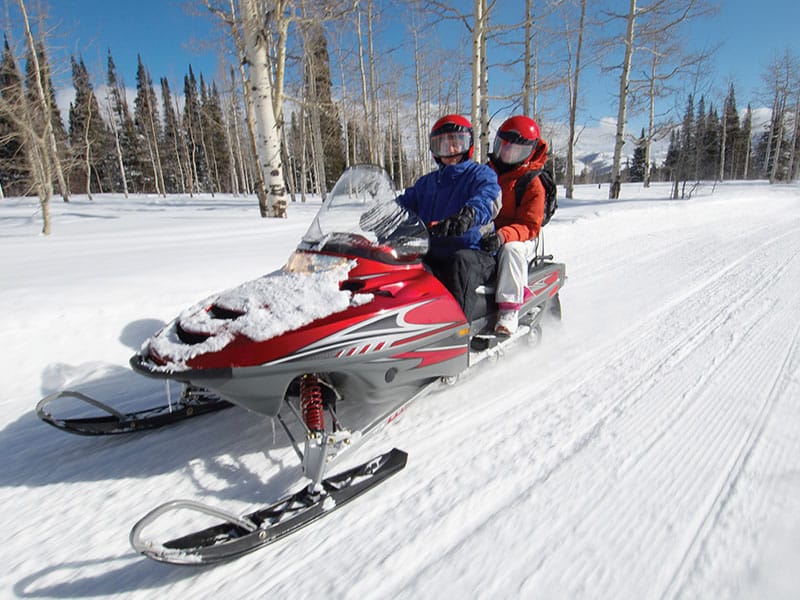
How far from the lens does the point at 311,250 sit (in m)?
2.20

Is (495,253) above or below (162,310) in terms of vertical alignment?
above

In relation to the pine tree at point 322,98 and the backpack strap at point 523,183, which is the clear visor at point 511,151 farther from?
the pine tree at point 322,98

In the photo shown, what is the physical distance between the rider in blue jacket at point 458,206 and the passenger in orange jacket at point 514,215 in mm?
113

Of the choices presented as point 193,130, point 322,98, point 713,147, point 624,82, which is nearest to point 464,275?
point 624,82

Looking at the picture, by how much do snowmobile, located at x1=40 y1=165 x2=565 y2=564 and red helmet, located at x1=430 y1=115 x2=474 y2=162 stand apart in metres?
Result: 0.54

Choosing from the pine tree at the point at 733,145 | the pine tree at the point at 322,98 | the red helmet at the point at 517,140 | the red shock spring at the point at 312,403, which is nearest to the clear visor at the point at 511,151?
the red helmet at the point at 517,140

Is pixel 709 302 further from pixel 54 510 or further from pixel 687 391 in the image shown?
pixel 54 510

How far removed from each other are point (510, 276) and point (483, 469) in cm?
126

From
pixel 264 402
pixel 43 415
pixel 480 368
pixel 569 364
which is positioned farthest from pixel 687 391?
pixel 43 415

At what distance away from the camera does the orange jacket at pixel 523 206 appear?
9.45ft

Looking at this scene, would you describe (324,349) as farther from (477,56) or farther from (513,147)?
(477,56)

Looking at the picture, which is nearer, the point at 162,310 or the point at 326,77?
the point at 162,310

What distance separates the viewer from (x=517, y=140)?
3068mm

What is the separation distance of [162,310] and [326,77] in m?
24.1
